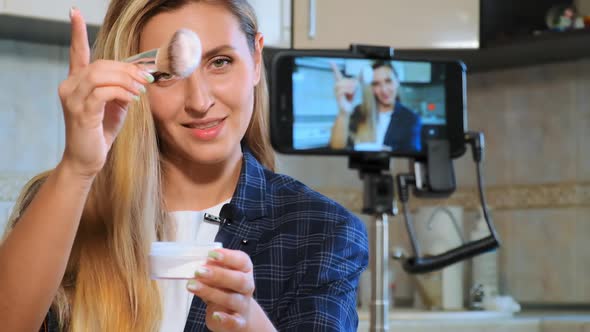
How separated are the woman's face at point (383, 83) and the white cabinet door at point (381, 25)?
1.44 feet

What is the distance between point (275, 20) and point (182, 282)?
125 centimetres

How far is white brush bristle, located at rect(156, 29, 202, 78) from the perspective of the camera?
807mm

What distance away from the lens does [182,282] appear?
1.04m

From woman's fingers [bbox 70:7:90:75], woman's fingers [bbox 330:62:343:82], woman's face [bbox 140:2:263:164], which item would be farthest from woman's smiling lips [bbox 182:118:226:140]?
woman's fingers [bbox 330:62:343:82]

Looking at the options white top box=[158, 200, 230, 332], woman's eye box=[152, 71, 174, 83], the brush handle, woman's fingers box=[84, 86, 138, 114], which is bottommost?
white top box=[158, 200, 230, 332]

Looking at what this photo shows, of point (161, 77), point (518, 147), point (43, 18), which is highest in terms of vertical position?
point (43, 18)

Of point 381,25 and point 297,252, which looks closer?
point 297,252

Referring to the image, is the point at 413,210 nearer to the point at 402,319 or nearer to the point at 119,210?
the point at 402,319

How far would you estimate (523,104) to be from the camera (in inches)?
93.8

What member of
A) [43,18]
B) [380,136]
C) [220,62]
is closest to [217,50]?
[220,62]

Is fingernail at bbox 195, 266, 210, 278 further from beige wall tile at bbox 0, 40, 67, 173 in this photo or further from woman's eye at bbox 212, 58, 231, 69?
beige wall tile at bbox 0, 40, 67, 173

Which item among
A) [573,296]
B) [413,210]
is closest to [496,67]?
[413,210]

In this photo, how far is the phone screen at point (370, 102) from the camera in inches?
65.1

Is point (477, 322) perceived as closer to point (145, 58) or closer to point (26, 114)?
point (26, 114)
